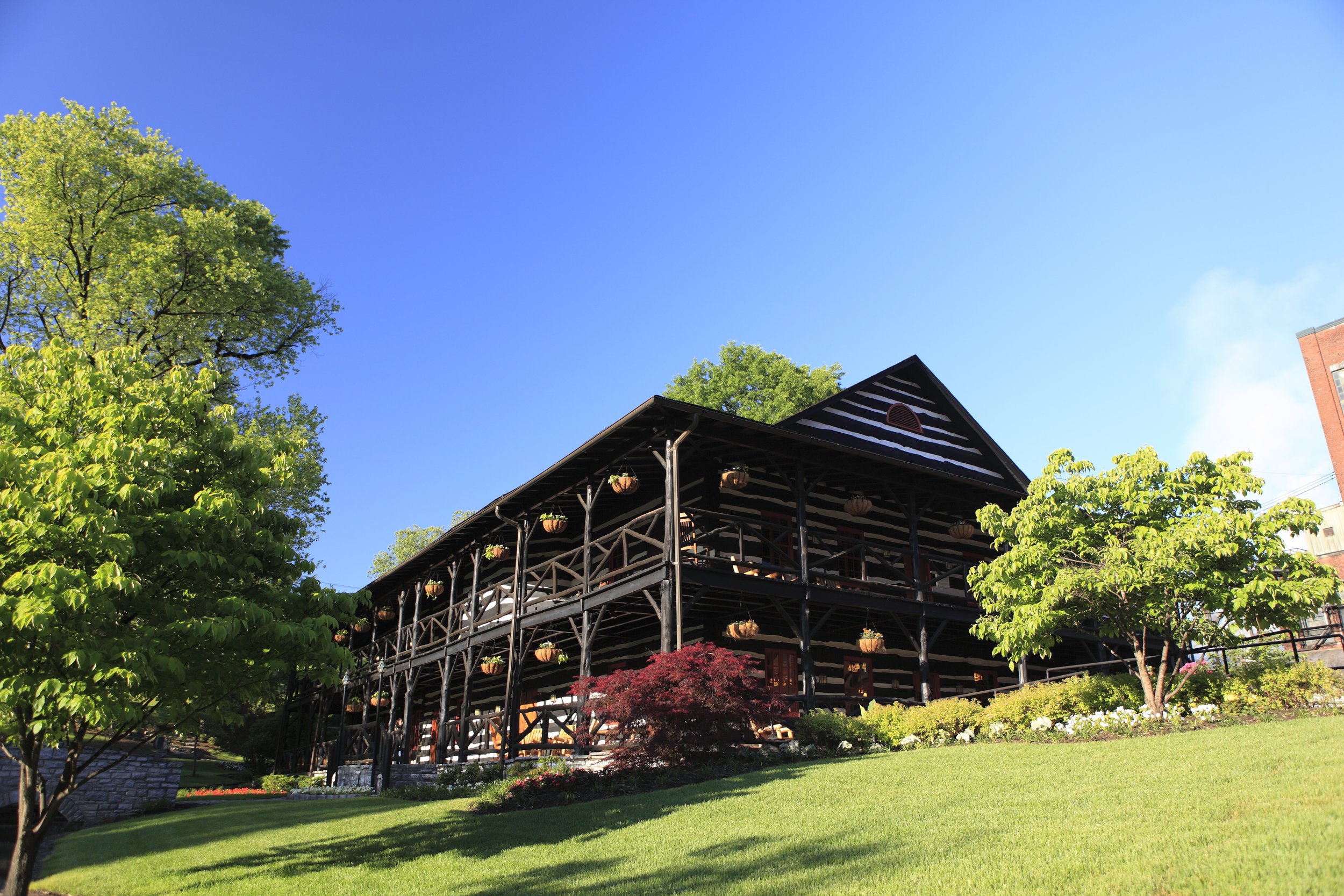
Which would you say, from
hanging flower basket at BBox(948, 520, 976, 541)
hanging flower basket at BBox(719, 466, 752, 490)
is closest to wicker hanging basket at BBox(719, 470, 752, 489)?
hanging flower basket at BBox(719, 466, 752, 490)

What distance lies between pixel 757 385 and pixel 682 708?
28908 millimetres

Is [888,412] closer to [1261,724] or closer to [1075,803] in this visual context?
[1261,724]

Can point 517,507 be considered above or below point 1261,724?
above

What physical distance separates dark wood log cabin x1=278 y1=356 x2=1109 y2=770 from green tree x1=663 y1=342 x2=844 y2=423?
14.0 metres

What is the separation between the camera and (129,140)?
→ 20875 mm

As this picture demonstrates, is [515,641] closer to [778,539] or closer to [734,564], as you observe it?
[734,564]

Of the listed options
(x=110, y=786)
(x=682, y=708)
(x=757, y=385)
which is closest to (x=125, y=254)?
(x=110, y=786)

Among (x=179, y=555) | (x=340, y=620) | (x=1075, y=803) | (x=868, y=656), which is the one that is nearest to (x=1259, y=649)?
(x=868, y=656)

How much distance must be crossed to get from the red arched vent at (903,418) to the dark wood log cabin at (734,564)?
0.06m

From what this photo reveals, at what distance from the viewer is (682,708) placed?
12.3 meters

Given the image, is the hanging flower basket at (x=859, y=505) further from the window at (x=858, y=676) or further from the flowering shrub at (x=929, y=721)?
the flowering shrub at (x=929, y=721)

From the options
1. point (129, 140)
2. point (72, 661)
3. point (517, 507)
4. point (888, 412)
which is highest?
point (129, 140)

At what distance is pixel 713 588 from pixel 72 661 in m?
10.7

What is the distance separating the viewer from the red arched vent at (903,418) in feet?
77.4
